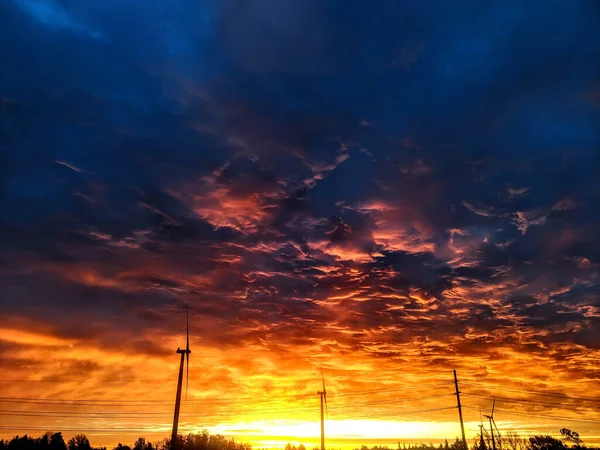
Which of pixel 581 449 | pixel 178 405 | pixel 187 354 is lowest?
pixel 581 449

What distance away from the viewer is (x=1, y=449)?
556ft

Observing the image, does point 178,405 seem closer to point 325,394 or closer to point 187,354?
point 187,354

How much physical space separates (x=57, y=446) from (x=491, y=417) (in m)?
192

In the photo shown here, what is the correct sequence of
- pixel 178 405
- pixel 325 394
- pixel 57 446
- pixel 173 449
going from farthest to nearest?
pixel 57 446, pixel 325 394, pixel 178 405, pixel 173 449

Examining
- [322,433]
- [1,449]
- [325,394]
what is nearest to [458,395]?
[322,433]

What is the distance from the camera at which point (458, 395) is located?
11200 centimetres

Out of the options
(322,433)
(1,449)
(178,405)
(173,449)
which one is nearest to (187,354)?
(178,405)

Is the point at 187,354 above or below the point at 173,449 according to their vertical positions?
above

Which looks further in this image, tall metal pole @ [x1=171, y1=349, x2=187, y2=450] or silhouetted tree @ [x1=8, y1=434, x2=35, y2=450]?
silhouetted tree @ [x1=8, y1=434, x2=35, y2=450]

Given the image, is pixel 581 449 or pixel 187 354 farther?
pixel 581 449

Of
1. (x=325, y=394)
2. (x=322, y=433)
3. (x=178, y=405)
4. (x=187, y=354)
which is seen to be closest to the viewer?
(x=178, y=405)

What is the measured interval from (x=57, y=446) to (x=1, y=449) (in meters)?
24.8

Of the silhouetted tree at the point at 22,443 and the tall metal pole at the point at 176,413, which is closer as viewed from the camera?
the tall metal pole at the point at 176,413

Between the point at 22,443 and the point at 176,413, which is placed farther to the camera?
the point at 22,443
